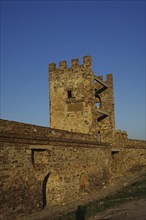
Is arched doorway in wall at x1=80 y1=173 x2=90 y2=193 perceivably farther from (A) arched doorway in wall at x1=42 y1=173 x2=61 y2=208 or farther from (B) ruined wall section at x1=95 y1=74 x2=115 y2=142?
(B) ruined wall section at x1=95 y1=74 x2=115 y2=142

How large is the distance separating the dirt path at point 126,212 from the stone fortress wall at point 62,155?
2883 millimetres

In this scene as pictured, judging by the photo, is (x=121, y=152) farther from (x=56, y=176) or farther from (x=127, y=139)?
(x=56, y=176)

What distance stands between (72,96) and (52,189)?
8229 mm

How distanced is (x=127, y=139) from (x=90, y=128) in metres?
7.93

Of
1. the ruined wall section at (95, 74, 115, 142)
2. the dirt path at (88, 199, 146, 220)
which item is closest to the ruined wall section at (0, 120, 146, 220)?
the ruined wall section at (95, 74, 115, 142)

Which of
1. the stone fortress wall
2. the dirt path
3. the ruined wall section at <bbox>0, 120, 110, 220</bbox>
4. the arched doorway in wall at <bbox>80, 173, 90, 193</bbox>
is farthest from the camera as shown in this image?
the arched doorway in wall at <bbox>80, 173, 90, 193</bbox>

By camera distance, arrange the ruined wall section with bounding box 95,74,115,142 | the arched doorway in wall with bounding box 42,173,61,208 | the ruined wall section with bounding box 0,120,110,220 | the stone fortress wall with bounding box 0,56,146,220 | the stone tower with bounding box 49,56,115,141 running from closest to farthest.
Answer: the ruined wall section with bounding box 0,120,110,220 → the stone fortress wall with bounding box 0,56,146,220 → the arched doorway in wall with bounding box 42,173,61,208 → the stone tower with bounding box 49,56,115,141 → the ruined wall section with bounding box 95,74,115,142

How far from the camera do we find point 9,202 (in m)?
10.4

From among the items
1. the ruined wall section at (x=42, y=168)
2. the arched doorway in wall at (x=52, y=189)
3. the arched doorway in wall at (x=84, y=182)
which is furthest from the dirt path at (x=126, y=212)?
the arched doorway in wall at (x=84, y=182)

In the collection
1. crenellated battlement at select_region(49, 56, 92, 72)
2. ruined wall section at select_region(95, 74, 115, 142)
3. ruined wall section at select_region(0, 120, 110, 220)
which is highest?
crenellated battlement at select_region(49, 56, 92, 72)

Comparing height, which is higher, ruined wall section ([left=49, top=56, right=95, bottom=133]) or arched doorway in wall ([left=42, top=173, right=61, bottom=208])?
ruined wall section ([left=49, top=56, right=95, bottom=133])

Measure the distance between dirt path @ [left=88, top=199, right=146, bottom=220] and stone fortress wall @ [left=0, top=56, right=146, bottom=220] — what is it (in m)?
2.88

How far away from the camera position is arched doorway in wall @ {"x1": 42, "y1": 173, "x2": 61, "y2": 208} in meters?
14.0

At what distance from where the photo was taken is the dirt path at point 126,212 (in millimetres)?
10154
